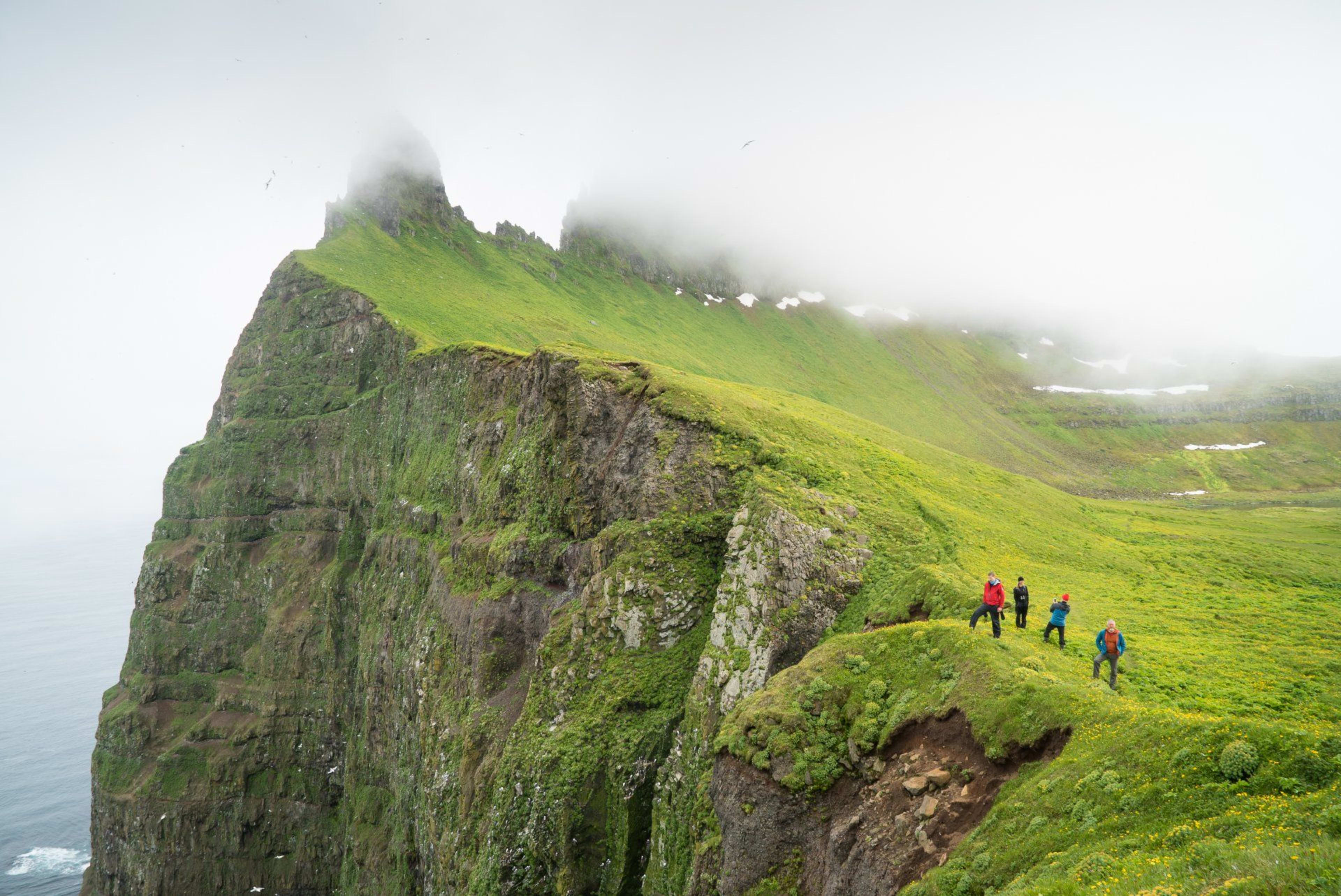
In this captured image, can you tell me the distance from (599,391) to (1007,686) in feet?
95.6

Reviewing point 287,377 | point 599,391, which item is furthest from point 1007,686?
point 287,377

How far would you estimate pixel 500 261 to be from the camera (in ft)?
429

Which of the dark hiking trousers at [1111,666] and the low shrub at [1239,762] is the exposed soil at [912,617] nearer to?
the dark hiking trousers at [1111,666]

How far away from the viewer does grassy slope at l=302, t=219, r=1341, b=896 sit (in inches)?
461

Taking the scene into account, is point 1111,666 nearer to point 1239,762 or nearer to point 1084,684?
point 1084,684

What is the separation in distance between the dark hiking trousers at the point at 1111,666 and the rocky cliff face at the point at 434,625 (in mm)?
11335

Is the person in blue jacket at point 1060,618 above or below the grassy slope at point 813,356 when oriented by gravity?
below

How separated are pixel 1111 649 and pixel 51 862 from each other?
144613mm

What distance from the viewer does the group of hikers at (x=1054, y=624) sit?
19.1 m

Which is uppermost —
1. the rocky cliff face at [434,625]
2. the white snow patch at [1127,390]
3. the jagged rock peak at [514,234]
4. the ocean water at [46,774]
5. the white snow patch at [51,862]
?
the jagged rock peak at [514,234]

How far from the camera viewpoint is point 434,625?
50688mm

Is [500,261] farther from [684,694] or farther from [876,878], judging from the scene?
[876,878]

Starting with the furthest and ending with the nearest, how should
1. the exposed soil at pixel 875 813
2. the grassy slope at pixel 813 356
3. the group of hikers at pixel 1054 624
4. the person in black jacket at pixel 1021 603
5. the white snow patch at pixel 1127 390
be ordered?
1. the white snow patch at pixel 1127 390
2. the grassy slope at pixel 813 356
3. the person in black jacket at pixel 1021 603
4. the group of hikers at pixel 1054 624
5. the exposed soil at pixel 875 813

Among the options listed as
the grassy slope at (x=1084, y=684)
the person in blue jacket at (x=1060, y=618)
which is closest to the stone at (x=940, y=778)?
the grassy slope at (x=1084, y=684)
